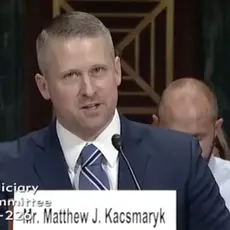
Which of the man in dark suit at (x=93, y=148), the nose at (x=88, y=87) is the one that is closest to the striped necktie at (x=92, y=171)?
the man in dark suit at (x=93, y=148)

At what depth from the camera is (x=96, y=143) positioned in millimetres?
1899

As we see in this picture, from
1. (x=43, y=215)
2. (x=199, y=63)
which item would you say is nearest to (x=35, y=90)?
(x=199, y=63)

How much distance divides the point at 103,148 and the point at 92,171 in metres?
0.06

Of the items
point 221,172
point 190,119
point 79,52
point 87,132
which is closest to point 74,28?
point 79,52

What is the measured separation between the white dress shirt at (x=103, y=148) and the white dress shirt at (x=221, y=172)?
0.80 metres

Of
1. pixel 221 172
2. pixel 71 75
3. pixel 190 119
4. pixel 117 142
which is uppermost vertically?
pixel 71 75

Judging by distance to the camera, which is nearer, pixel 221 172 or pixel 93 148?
pixel 93 148

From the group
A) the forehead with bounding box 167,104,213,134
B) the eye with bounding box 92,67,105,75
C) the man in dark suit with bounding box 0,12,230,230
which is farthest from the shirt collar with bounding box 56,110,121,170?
the forehead with bounding box 167,104,213,134

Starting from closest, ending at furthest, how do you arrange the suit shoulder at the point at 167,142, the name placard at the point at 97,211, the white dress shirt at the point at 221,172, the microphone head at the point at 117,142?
the name placard at the point at 97,211 → the microphone head at the point at 117,142 → the suit shoulder at the point at 167,142 → the white dress shirt at the point at 221,172

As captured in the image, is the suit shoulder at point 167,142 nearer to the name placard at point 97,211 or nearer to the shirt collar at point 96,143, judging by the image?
the shirt collar at point 96,143

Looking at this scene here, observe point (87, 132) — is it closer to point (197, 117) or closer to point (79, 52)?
point (79, 52)

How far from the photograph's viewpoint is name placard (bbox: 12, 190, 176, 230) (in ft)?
5.55

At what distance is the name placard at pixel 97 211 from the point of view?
66.6 inches

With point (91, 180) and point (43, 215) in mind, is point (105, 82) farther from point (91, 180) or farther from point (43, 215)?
point (43, 215)
